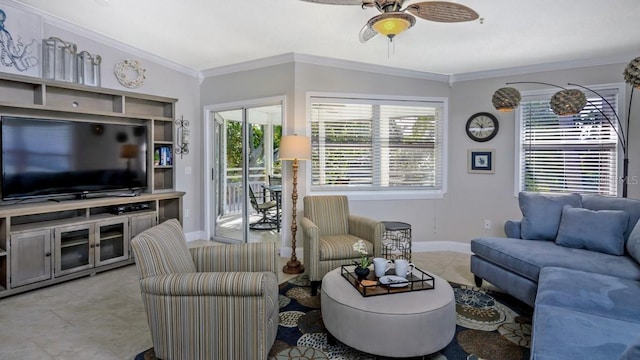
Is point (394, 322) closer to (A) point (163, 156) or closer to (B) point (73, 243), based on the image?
(B) point (73, 243)

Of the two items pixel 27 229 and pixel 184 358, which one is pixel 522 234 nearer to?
pixel 184 358

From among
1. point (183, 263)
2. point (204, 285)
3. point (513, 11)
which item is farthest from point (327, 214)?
point (513, 11)

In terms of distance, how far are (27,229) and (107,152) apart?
1.11 m

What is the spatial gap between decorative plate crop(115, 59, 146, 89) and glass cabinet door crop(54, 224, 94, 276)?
179 cm

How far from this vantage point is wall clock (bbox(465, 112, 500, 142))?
456 cm

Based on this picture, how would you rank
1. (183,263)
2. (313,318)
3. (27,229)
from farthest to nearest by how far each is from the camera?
1. (27,229)
2. (313,318)
3. (183,263)

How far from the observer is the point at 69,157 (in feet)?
11.8

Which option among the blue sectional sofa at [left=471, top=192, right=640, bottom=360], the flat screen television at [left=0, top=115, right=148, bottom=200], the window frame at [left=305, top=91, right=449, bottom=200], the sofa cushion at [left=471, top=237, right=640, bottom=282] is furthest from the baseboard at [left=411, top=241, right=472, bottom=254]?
the flat screen television at [left=0, top=115, right=148, bottom=200]

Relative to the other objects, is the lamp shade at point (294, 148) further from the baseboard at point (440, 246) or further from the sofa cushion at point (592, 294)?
the sofa cushion at point (592, 294)

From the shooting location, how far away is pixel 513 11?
2.90 meters

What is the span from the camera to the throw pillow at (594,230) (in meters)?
2.82

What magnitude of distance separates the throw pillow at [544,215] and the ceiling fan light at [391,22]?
2316 mm

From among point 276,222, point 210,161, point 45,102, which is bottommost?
point 276,222

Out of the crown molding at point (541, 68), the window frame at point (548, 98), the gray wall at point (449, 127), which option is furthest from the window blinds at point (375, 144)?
the window frame at point (548, 98)
